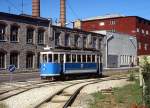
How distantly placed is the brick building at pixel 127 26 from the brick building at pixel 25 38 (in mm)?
26427

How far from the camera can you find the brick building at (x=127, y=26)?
3238 inches

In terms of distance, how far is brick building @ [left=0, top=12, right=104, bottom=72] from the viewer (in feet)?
145

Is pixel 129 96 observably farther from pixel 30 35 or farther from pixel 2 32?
pixel 30 35

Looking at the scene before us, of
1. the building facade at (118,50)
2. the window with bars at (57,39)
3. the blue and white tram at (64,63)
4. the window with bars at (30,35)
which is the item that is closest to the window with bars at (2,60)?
the window with bars at (30,35)

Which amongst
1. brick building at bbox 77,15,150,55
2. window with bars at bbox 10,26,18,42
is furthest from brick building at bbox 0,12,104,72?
brick building at bbox 77,15,150,55

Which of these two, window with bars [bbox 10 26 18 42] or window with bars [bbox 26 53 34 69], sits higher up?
window with bars [bbox 10 26 18 42]

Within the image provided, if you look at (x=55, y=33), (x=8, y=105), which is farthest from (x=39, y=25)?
(x=8, y=105)

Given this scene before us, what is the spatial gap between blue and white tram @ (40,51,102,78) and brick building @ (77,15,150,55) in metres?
45.7

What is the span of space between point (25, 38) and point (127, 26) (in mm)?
40213

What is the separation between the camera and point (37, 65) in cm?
4972

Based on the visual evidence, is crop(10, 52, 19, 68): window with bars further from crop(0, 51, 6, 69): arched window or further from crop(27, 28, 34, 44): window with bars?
crop(27, 28, 34, 44): window with bars

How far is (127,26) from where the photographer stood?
8319 cm

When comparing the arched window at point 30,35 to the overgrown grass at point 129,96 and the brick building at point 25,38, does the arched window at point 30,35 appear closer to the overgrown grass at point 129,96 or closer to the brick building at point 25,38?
the brick building at point 25,38

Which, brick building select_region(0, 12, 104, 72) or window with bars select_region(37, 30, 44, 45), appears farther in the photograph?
window with bars select_region(37, 30, 44, 45)
